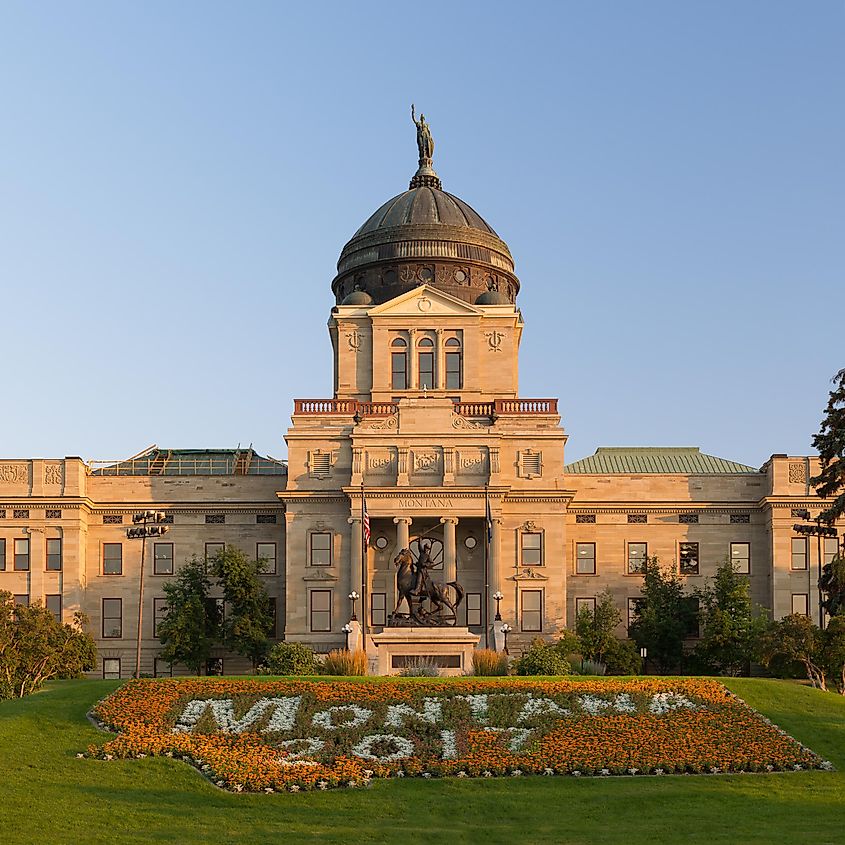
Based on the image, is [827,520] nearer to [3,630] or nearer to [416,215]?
[3,630]

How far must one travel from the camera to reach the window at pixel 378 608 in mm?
89625

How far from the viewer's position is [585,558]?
94375 millimetres

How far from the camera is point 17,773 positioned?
50.1 metres

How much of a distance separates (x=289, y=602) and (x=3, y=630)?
16010 millimetres

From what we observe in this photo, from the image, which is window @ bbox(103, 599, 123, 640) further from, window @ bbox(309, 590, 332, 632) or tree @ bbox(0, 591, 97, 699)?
window @ bbox(309, 590, 332, 632)

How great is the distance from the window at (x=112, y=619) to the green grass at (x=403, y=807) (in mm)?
38322

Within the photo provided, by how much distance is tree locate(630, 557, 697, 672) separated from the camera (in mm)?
87812

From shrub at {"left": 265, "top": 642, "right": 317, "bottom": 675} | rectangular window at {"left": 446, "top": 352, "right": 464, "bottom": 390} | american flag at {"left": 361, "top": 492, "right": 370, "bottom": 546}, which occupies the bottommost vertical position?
shrub at {"left": 265, "top": 642, "right": 317, "bottom": 675}

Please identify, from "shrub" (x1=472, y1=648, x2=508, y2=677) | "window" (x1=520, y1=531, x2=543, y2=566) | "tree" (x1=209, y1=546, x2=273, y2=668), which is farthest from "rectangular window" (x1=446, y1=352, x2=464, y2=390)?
"shrub" (x1=472, y1=648, x2=508, y2=677)

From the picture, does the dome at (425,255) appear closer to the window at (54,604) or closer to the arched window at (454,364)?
the arched window at (454,364)

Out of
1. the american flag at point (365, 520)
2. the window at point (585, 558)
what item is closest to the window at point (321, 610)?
the american flag at point (365, 520)

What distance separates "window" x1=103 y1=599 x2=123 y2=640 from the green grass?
1509 inches

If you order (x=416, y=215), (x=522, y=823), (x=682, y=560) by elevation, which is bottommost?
(x=522, y=823)

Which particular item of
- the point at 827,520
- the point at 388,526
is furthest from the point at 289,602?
the point at 827,520
